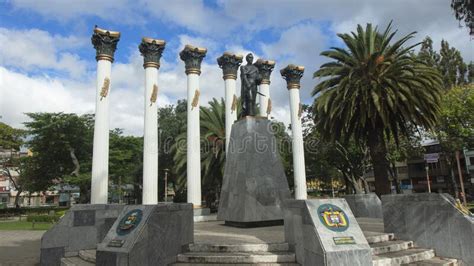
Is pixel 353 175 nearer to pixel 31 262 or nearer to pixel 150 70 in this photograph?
pixel 150 70

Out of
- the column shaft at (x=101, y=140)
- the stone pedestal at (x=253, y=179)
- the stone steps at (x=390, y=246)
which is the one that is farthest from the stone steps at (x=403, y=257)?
the column shaft at (x=101, y=140)

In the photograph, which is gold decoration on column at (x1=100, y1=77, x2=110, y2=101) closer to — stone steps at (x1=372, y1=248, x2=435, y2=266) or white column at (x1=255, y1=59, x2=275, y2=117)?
white column at (x1=255, y1=59, x2=275, y2=117)

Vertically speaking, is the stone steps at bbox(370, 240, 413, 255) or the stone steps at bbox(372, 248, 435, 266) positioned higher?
the stone steps at bbox(370, 240, 413, 255)

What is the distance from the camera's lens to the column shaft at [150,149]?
73.5 ft

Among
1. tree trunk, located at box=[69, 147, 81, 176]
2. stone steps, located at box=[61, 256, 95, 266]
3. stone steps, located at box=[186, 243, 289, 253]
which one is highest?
tree trunk, located at box=[69, 147, 81, 176]

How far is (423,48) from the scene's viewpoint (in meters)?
39.1

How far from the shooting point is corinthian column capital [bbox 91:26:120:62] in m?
22.2

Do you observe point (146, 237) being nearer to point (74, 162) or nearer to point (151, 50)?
point (151, 50)

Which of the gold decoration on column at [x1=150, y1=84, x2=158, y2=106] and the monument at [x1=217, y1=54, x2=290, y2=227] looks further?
the gold decoration on column at [x1=150, y1=84, x2=158, y2=106]

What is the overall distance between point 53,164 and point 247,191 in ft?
122

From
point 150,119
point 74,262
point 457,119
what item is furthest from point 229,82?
point 457,119

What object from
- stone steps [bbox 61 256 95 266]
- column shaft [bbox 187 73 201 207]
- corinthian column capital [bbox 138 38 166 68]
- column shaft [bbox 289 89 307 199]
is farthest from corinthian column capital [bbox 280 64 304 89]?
stone steps [bbox 61 256 95 266]

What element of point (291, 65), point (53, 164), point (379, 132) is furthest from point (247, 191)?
point (53, 164)

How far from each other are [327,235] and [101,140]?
17831 mm
